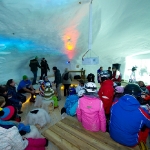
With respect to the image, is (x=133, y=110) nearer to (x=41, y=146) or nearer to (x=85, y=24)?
(x=41, y=146)

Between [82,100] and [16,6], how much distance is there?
9.89ft

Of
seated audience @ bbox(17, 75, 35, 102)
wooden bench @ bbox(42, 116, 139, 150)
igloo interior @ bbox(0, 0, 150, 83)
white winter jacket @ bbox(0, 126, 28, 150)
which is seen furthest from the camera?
seated audience @ bbox(17, 75, 35, 102)

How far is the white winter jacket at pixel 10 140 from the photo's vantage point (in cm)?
141

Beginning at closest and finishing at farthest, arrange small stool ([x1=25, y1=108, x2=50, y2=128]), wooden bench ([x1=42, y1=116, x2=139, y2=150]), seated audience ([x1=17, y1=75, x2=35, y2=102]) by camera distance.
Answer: wooden bench ([x1=42, y1=116, x2=139, y2=150])
small stool ([x1=25, y1=108, x2=50, y2=128])
seated audience ([x1=17, y1=75, x2=35, y2=102])

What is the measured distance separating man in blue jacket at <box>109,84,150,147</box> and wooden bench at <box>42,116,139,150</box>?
15cm

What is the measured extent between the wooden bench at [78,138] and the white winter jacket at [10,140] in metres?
0.62

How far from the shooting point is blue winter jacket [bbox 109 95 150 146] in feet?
5.29

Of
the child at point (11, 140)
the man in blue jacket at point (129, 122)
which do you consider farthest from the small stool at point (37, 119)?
the man in blue jacket at point (129, 122)

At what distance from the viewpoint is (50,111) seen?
4.02 m

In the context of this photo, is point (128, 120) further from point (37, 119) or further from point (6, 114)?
point (37, 119)

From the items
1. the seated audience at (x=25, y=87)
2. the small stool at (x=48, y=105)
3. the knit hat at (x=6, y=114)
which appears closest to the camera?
the knit hat at (x=6, y=114)

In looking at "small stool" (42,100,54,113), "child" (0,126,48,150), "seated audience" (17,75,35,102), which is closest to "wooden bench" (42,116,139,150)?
"child" (0,126,48,150)

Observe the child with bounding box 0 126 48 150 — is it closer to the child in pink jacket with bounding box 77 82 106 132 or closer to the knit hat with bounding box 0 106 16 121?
the knit hat with bounding box 0 106 16 121

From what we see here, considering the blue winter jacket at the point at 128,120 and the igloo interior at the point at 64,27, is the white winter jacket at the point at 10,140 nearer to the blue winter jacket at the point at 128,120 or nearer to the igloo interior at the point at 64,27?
the blue winter jacket at the point at 128,120
